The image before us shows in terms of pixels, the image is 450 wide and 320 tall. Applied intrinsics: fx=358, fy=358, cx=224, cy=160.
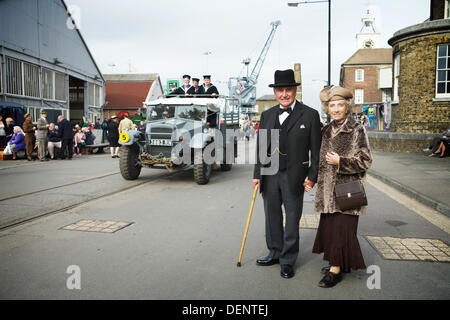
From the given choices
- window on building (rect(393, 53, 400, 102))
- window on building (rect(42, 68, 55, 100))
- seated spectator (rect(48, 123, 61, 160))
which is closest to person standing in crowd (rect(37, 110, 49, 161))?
seated spectator (rect(48, 123, 61, 160))

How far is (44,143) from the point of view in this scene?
14891 mm

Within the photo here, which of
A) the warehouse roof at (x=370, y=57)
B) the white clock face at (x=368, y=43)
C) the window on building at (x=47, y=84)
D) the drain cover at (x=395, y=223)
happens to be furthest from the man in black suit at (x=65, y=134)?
the white clock face at (x=368, y=43)

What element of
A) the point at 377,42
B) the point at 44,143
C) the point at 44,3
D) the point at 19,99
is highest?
the point at 377,42

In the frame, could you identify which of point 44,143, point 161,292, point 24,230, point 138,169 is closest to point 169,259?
point 161,292

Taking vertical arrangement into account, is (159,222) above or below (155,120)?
below

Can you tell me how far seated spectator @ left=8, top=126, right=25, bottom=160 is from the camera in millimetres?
14984

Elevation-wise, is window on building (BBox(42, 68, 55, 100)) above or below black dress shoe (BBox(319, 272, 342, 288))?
above

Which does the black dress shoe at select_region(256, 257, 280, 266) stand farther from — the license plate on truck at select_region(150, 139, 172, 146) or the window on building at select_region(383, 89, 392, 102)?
the window on building at select_region(383, 89, 392, 102)

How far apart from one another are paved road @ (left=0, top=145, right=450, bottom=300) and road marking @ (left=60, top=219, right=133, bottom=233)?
16cm

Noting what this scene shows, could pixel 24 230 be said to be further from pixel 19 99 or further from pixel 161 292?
pixel 19 99

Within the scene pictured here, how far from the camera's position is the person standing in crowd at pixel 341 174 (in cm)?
344

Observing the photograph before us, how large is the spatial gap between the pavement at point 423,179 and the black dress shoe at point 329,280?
370 centimetres

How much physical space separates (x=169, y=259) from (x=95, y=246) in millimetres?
1086

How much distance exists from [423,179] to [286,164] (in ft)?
23.1
